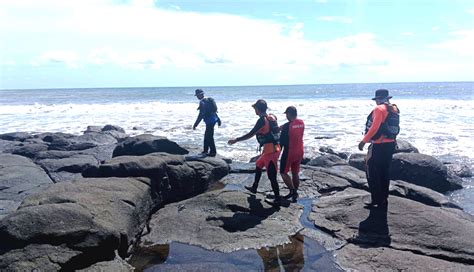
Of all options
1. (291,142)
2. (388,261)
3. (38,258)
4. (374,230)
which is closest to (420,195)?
(374,230)

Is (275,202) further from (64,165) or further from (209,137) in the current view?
(64,165)

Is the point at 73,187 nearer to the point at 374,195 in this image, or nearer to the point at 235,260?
the point at 235,260

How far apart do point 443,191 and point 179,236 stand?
8.04 m

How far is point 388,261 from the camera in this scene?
18.9 feet

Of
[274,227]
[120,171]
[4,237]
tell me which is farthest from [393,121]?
[4,237]

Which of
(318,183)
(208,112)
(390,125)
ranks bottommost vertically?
(318,183)

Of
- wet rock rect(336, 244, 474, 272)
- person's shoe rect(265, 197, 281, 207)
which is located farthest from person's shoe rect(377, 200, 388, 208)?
person's shoe rect(265, 197, 281, 207)

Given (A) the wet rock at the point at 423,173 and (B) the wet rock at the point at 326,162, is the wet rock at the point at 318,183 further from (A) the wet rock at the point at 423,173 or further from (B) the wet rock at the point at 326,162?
(A) the wet rock at the point at 423,173

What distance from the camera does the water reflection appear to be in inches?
224

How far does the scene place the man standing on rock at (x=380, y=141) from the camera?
24.2 ft

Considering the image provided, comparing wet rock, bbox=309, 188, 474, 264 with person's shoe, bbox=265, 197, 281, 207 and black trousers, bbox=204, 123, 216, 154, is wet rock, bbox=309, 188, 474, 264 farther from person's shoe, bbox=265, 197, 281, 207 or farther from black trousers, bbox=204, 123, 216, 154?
black trousers, bbox=204, 123, 216, 154

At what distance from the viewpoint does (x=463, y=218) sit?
7504 millimetres

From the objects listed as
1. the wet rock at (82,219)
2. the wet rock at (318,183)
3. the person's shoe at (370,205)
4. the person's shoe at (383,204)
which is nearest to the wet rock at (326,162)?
the wet rock at (318,183)

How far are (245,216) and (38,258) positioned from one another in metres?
3.48
